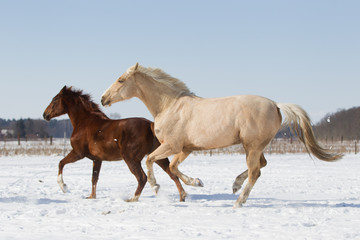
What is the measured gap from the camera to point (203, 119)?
258 inches

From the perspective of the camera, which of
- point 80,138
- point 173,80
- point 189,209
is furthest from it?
point 80,138

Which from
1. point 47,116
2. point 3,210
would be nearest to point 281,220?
point 3,210

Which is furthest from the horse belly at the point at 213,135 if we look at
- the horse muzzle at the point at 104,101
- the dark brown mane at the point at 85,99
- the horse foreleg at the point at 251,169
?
the dark brown mane at the point at 85,99

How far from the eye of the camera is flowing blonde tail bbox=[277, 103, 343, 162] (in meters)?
6.63

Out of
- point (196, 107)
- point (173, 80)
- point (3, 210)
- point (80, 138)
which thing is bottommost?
point (3, 210)

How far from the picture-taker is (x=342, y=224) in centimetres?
514

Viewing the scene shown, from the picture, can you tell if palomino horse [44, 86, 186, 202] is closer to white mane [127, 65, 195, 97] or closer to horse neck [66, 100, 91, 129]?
horse neck [66, 100, 91, 129]

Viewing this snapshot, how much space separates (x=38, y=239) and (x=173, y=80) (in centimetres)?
378

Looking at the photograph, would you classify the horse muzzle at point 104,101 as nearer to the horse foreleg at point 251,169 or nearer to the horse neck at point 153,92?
the horse neck at point 153,92

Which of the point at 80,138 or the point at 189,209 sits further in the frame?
the point at 80,138

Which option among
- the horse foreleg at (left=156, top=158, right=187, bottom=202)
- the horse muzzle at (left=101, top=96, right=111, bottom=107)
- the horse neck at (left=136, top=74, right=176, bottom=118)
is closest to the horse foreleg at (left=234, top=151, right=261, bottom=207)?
the horse foreleg at (left=156, top=158, right=187, bottom=202)

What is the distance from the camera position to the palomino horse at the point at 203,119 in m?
6.36

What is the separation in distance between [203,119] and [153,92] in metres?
1.11

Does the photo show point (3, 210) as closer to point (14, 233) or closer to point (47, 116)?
point (14, 233)
